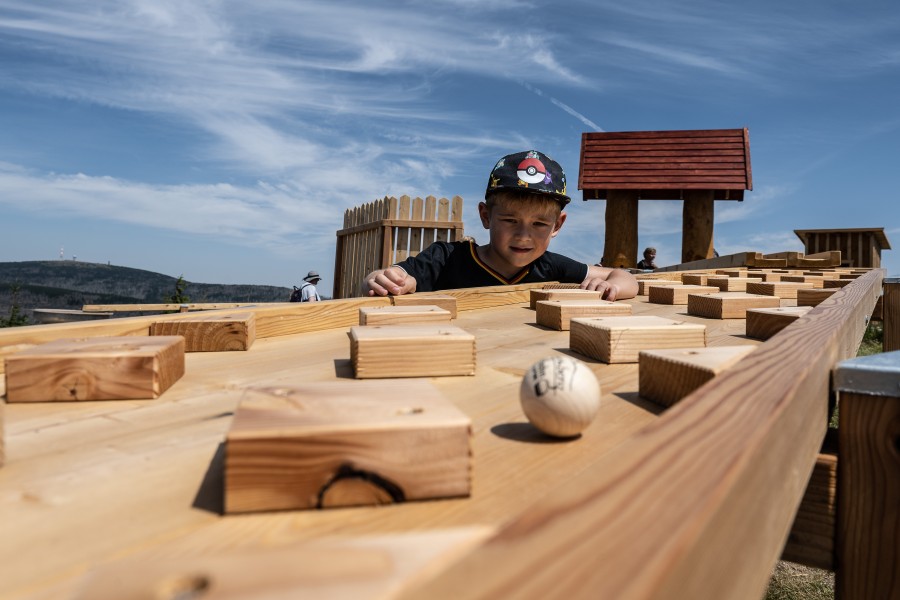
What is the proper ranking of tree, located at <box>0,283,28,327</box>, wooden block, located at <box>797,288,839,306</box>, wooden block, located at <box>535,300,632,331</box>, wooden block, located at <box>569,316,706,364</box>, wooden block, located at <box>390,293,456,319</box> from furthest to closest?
tree, located at <box>0,283,28,327</box>
wooden block, located at <box>797,288,839,306</box>
wooden block, located at <box>390,293,456,319</box>
wooden block, located at <box>535,300,632,331</box>
wooden block, located at <box>569,316,706,364</box>

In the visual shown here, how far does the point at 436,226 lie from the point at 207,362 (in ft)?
31.6

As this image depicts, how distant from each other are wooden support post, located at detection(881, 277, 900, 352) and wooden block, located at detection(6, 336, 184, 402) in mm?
9812

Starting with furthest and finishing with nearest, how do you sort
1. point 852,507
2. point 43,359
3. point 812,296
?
1. point 812,296
2. point 852,507
3. point 43,359

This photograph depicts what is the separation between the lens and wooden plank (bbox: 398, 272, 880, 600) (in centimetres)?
50

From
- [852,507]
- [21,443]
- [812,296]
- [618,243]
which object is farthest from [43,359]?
[618,243]

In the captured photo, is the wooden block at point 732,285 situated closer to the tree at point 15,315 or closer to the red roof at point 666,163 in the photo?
the red roof at point 666,163

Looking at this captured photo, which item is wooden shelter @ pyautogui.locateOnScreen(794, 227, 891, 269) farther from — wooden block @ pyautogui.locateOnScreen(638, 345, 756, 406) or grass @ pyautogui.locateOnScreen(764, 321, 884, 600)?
wooden block @ pyautogui.locateOnScreen(638, 345, 756, 406)

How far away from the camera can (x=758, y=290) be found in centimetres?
416

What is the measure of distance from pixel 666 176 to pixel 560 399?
14.4 m

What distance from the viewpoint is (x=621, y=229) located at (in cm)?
1420

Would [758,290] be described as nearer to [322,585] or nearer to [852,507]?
[852,507]

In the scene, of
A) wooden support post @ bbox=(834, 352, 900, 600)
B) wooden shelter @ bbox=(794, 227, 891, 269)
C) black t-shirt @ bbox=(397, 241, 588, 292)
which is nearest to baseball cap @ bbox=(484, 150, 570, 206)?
black t-shirt @ bbox=(397, 241, 588, 292)

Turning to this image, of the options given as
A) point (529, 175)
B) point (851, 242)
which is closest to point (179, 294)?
point (529, 175)

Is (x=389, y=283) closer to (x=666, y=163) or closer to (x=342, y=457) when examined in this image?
(x=342, y=457)
